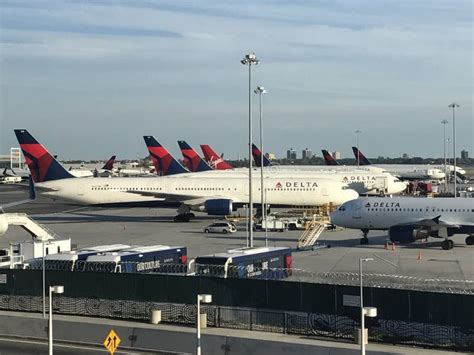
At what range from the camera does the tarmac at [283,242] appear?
43625mm

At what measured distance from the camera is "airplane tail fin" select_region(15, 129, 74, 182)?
76062 millimetres

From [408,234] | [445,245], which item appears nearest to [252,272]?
[408,234]

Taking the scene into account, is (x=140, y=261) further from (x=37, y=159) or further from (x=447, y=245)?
(x=37, y=159)

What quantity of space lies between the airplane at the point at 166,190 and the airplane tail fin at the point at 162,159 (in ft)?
76.7

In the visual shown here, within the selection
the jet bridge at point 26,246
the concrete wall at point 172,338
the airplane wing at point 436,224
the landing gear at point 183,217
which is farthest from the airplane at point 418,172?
the concrete wall at point 172,338

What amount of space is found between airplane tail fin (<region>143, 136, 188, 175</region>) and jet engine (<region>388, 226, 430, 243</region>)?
50968mm

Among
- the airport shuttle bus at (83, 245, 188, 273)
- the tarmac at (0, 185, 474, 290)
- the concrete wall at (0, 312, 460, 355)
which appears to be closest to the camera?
the concrete wall at (0, 312, 460, 355)

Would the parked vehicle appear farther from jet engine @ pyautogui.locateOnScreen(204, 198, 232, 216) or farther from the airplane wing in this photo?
the airplane wing

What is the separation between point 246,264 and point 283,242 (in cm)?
2372

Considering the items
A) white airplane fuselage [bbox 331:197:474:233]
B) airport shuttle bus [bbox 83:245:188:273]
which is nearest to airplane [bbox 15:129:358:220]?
white airplane fuselage [bbox 331:197:474:233]

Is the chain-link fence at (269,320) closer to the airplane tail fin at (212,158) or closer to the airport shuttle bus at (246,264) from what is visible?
the airport shuttle bus at (246,264)

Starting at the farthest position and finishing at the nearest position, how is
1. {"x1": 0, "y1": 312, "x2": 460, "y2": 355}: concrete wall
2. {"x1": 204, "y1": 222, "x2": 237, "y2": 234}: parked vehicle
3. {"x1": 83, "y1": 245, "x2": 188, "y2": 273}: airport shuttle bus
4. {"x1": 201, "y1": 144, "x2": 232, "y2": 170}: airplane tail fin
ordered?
{"x1": 201, "y1": 144, "x2": 232, "y2": 170}: airplane tail fin, {"x1": 204, "y1": 222, "x2": 237, "y2": 234}: parked vehicle, {"x1": 83, "y1": 245, "x2": 188, "y2": 273}: airport shuttle bus, {"x1": 0, "y1": 312, "x2": 460, "y2": 355}: concrete wall

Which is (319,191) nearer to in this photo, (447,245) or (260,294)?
(447,245)

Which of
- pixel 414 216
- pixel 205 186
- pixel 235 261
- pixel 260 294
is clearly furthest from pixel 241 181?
pixel 260 294
